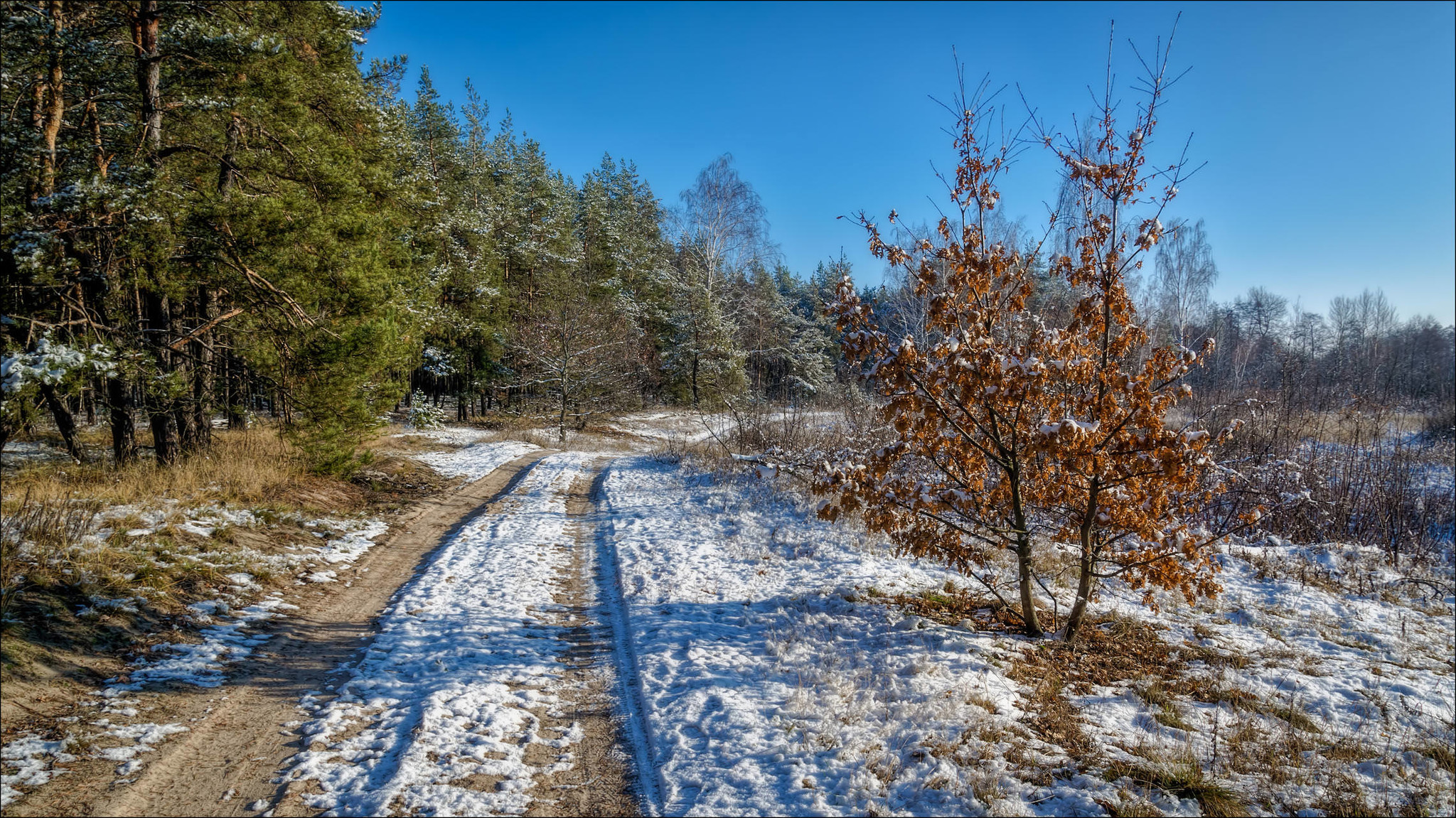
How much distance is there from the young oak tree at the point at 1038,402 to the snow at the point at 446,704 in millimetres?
3248

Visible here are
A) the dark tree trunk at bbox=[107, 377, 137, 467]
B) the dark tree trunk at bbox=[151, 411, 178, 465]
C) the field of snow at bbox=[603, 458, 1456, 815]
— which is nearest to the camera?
the field of snow at bbox=[603, 458, 1456, 815]

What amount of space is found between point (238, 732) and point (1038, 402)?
665 centimetres

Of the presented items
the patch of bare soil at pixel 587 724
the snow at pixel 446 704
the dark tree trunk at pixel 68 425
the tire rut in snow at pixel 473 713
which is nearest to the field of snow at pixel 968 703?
the patch of bare soil at pixel 587 724

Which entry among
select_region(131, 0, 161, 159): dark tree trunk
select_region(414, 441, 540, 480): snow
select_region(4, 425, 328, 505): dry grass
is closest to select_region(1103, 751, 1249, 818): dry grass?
select_region(4, 425, 328, 505): dry grass

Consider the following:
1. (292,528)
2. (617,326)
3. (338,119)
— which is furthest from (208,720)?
(617,326)

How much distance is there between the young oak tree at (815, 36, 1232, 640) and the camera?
16.0 ft

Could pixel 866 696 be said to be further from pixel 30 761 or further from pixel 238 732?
pixel 30 761

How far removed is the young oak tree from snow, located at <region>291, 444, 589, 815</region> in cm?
325

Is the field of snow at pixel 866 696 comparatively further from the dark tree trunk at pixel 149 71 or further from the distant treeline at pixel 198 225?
the dark tree trunk at pixel 149 71

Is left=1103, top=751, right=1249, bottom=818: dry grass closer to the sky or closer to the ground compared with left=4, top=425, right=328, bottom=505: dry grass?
closer to the ground

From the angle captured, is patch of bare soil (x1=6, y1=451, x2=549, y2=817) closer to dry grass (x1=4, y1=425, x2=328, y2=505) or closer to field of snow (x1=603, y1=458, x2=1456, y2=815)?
field of snow (x1=603, y1=458, x2=1456, y2=815)

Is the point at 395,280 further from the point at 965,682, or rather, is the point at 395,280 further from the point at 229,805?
the point at 965,682

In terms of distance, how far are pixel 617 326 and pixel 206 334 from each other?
21856mm

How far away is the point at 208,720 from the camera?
4297 millimetres
